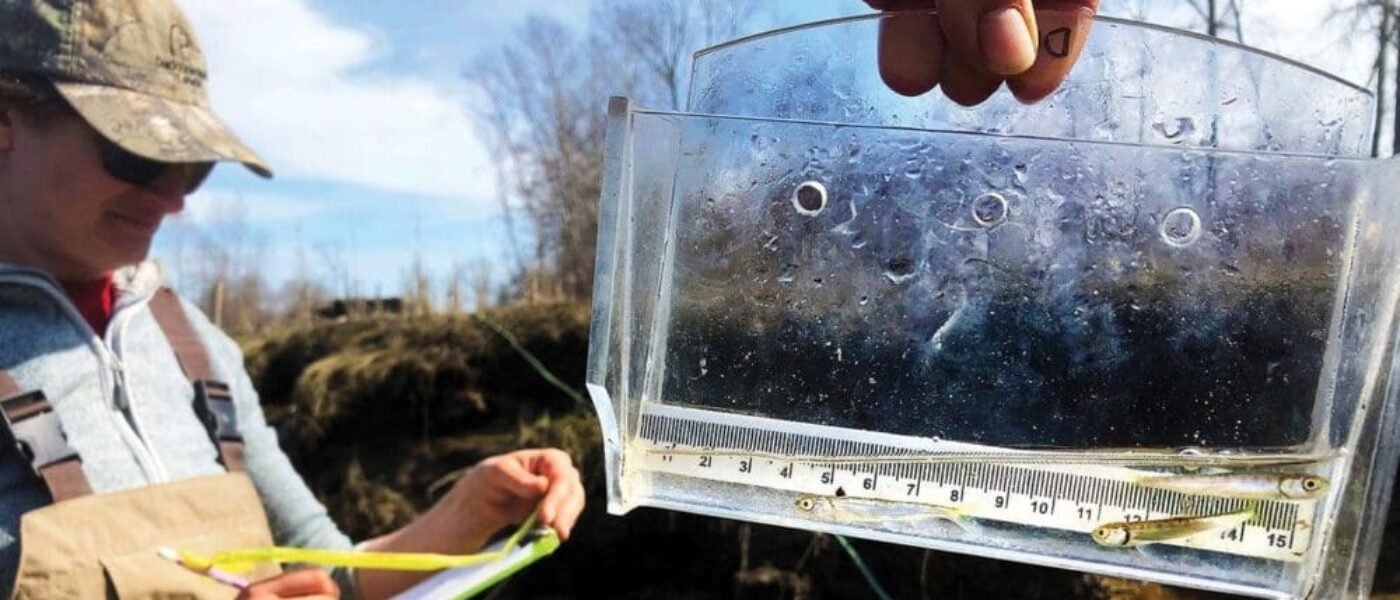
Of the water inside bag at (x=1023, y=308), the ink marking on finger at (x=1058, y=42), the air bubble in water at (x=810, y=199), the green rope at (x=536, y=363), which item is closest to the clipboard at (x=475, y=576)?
the water inside bag at (x=1023, y=308)

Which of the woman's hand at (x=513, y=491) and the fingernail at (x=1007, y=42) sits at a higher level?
the fingernail at (x=1007, y=42)

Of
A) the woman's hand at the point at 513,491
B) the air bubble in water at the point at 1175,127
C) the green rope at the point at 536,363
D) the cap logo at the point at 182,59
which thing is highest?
the cap logo at the point at 182,59

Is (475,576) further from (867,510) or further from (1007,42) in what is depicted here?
(1007,42)

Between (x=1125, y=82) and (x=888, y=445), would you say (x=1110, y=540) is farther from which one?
(x=1125, y=82)

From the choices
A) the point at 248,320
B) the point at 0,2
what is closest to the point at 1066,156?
the point at 0,2

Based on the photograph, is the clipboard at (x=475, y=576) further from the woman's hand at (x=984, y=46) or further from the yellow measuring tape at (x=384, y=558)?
the woman's hand at (x=984, y=46)
